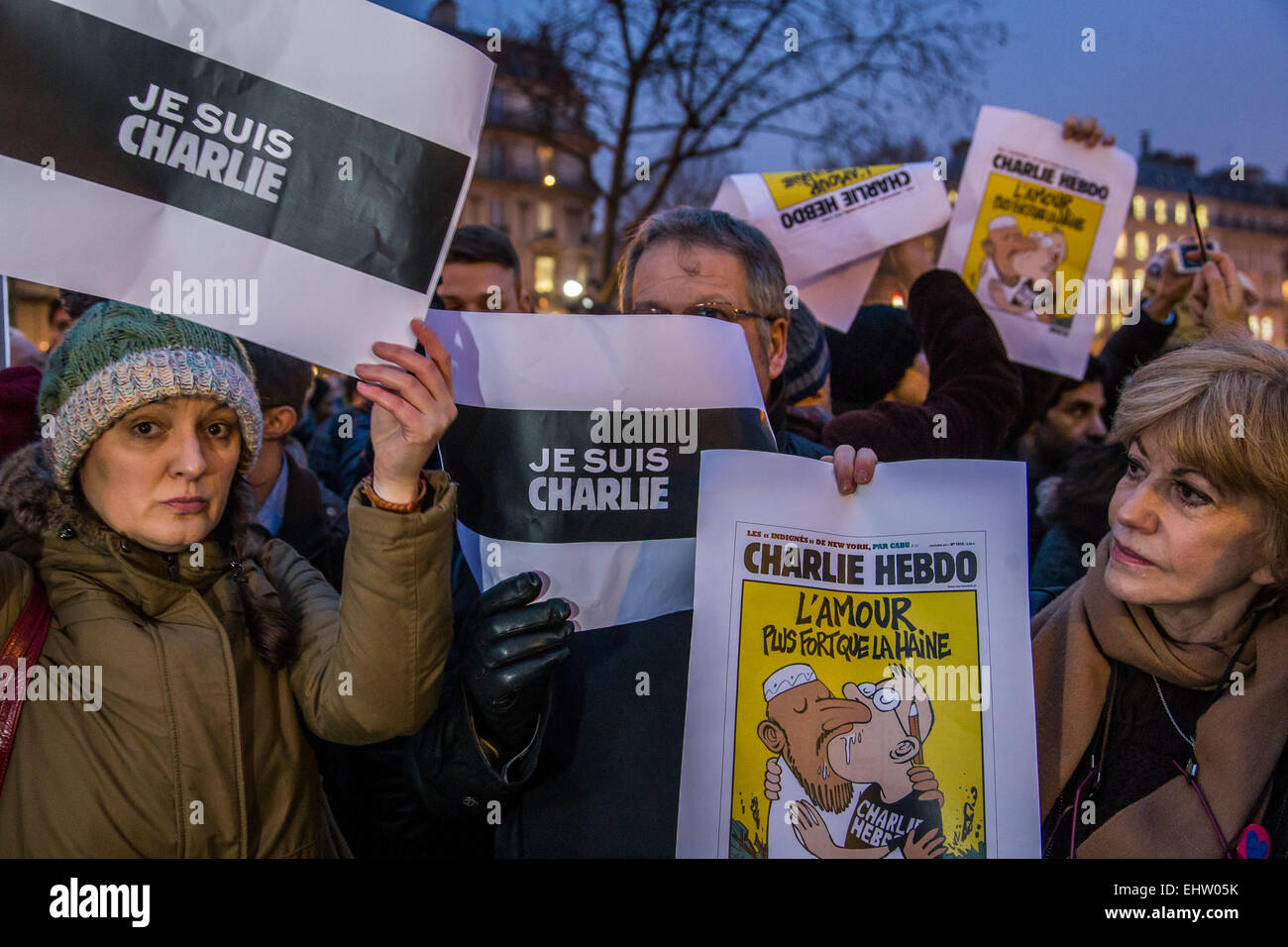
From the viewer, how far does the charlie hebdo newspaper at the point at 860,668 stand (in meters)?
1.63

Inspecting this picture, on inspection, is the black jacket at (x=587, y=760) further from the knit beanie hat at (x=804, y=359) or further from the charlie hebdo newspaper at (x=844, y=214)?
the charlie hebdo newspaper at (x=844, y=214)

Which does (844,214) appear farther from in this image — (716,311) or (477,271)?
(477,271)

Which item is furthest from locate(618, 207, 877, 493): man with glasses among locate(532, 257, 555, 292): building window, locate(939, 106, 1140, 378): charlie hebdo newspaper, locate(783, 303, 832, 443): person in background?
locate(532, 257, 555, 292): building window

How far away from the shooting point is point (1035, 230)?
3166 millimetres

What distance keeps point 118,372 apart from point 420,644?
72cm

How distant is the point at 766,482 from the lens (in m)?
1.71

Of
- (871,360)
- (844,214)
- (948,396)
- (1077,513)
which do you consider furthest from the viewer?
(871,360)

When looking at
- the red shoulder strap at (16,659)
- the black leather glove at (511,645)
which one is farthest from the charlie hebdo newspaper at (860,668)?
the red shoulder strap at (16,659)

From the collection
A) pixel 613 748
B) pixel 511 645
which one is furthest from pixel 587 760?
pixel 511 645

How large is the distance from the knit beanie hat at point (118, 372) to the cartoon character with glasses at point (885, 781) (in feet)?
3.99

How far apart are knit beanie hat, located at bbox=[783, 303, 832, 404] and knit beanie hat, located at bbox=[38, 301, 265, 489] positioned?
154cm

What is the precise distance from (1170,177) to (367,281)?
56.8 metres

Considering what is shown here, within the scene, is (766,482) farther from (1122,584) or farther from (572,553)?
(1122,584)

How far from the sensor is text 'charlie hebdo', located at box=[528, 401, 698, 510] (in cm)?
182
